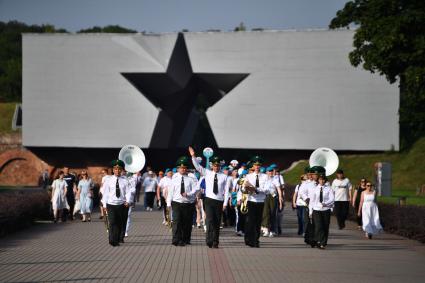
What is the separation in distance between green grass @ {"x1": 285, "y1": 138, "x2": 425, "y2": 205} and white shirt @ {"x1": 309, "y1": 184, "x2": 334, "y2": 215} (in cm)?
3424

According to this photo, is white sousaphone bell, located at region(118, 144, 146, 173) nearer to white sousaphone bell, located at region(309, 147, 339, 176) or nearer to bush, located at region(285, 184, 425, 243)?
white sousaphone bell, located at region(309, 147, 339, 176)

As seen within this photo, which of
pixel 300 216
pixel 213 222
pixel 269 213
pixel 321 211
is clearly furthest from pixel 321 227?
pixel 300 216

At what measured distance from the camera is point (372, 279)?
38.6ft

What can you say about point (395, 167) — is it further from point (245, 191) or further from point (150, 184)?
point (245, 191)

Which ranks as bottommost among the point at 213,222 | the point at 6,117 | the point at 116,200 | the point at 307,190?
the point at 213,222

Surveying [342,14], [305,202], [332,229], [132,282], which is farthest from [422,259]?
[342,14]

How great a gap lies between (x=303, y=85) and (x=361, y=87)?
4329 mm

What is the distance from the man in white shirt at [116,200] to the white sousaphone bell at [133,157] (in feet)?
42.9

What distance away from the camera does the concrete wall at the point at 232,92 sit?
2438 inches

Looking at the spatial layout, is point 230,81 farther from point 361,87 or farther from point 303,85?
point 361,87

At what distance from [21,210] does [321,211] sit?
8.44 meters

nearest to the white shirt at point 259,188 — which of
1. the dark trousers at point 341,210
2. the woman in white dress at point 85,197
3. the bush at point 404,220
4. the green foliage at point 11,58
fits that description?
the bush at point 404,220

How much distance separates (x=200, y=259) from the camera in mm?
14211

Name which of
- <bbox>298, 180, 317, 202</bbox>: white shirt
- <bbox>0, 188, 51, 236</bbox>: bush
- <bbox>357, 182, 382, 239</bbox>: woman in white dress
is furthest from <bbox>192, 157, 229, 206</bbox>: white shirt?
<bbox>0, 188, 51, 236</bbox>: bush
